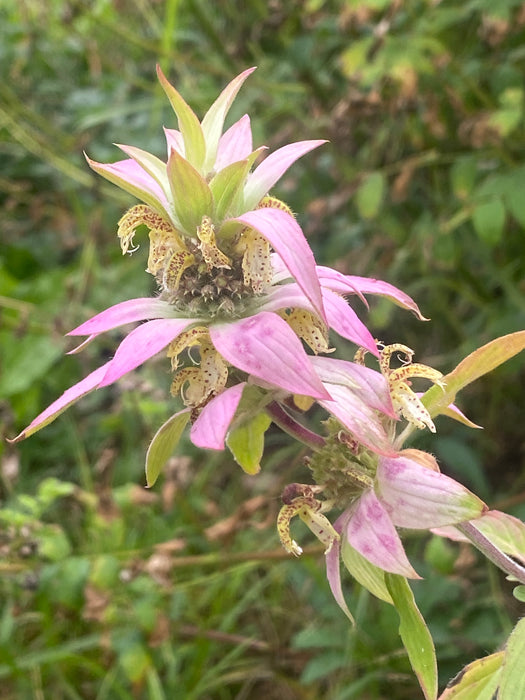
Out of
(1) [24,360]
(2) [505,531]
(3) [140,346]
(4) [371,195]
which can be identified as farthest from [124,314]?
(1) [24,360]

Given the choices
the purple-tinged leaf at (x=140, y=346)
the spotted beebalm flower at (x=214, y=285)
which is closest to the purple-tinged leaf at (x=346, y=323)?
the spotted beebalm flower at (x=214, y=285)

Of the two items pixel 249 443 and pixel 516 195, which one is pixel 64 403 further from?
pixel 516 195

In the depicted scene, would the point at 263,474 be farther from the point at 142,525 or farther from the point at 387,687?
the point at 387,687

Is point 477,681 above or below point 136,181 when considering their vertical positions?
below

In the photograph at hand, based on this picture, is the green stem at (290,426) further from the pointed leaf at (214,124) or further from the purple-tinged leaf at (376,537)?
the pointed leaf at (214,124)

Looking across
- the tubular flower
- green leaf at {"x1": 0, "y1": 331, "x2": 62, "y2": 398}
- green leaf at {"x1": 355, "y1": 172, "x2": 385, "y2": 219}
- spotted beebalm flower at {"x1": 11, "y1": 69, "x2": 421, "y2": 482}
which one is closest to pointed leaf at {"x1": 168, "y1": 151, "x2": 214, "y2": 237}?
spotted beebalm flower at {"x1": 11, "y1": 69, "x2": 421, "y2": 482}

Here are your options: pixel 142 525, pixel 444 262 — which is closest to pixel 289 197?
pixel 444 262

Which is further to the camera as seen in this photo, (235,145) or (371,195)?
(371,195)
